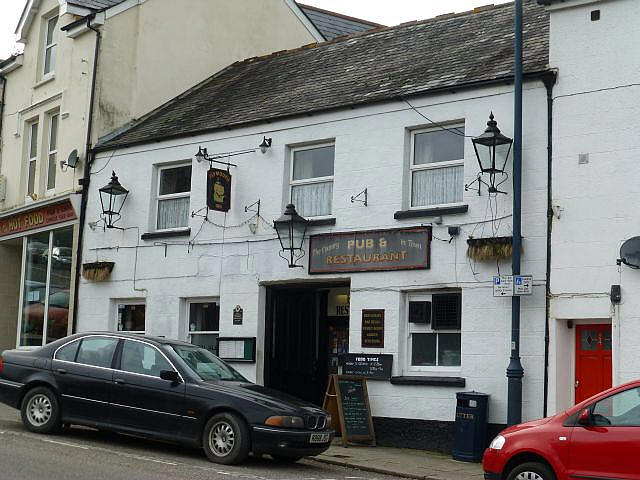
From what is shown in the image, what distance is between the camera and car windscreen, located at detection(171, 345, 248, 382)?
13.9m

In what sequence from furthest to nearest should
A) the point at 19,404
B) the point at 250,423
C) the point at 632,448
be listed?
1. the point at 19,404
2. the point at 250,423
3. the point at 632,448

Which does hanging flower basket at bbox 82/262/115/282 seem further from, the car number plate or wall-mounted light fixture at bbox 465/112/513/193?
the car number plate

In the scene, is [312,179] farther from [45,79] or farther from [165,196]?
[45,79]

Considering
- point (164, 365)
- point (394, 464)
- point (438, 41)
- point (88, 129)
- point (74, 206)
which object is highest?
point (438, 41)

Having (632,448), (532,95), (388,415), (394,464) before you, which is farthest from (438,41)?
(632,448)

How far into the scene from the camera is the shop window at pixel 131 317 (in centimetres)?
2098

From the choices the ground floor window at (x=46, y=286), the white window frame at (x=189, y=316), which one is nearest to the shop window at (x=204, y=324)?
the white window frame at (x=189, y=316)

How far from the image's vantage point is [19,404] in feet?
48.6

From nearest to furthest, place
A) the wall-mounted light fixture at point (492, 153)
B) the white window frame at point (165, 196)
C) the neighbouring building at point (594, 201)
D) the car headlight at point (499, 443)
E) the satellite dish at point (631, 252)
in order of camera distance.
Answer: the car headlight at point (499, 443), the satellite dish at point (631, 252), the neighbouring building at point (594, 201), the wall-mounted light fixture at point (492, 153), the white window frame at point (165, 196)

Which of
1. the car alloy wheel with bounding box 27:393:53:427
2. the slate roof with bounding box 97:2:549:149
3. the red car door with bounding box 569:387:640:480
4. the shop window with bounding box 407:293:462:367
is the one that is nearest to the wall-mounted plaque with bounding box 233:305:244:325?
the slate roof with bounding box 97:2:549:149

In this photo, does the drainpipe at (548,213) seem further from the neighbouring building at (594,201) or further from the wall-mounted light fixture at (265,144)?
the wall-mounted light fixture at (265,144)

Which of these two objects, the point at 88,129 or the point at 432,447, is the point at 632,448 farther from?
the point at 88,129

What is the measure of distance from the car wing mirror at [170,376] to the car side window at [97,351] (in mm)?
1075

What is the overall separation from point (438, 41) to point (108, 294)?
8422mm
